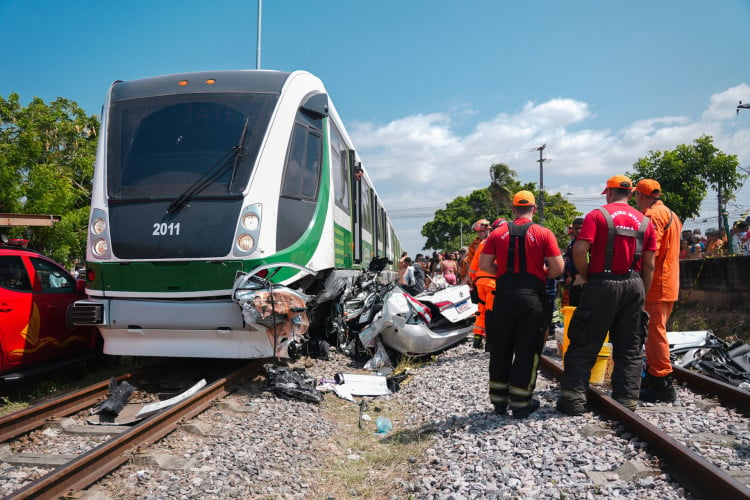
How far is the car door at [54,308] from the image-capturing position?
21.2ft

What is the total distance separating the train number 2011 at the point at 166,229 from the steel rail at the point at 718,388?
5473mm

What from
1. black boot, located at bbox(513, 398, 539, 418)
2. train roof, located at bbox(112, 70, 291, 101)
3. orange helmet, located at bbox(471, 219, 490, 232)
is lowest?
black boot, located at bbox(513, 398, 539, 418)

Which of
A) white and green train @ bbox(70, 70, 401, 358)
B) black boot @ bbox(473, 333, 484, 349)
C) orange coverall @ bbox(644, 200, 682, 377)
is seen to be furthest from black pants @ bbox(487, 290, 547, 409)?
black boot @ bbox(473, 333, 484, 349)

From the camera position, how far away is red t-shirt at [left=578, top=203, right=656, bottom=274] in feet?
14.8

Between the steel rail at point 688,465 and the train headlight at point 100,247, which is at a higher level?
the train headlight at point 100,247

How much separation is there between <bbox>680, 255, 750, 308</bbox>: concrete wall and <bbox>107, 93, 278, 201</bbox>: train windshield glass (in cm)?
861

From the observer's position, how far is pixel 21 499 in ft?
10.0

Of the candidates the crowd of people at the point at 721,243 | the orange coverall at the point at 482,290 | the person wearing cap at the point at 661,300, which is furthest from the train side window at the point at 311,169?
the crowd of people at the point at 721,243

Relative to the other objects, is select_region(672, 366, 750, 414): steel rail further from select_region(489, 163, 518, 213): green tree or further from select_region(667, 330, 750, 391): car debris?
select_region(489, 163, 518, 213): green tree

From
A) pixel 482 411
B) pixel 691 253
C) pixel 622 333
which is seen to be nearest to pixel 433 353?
pixel 482 411

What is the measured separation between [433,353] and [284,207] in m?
3.67

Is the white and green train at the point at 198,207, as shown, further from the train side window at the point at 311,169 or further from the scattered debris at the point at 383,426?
the scattered debris at the point at 383,426

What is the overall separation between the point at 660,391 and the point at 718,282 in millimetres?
6852

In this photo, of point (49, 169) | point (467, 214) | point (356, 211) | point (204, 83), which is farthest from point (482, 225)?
point (467, 214)
